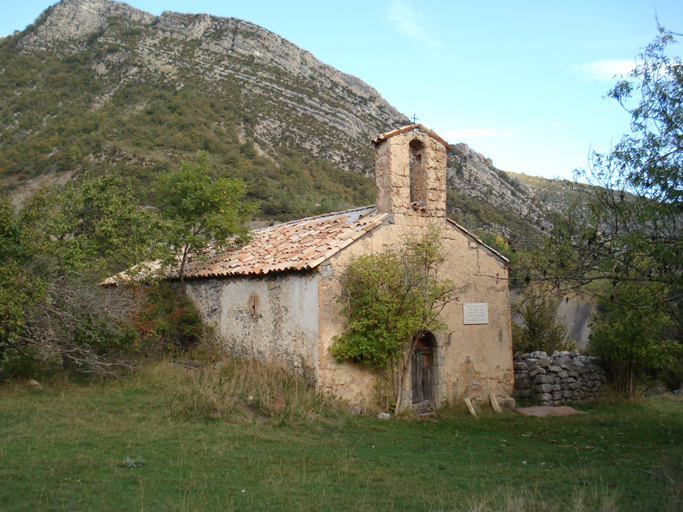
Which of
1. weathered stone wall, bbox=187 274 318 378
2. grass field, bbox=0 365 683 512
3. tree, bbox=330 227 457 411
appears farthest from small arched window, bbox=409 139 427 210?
grass field, bbox=0 365 683 512

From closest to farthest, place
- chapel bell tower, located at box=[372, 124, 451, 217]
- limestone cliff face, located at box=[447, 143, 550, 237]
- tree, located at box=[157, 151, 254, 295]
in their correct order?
chapel bell tower, located at box=[372, 124, 451, 217] < tree, located at box=[157, 151, 254, 295] < limestone cliff face, located at box=[447, 143, 550, 237]

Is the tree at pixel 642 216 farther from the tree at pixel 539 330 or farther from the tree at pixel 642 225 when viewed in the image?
the tree at pixel 539 330

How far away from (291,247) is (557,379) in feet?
23.7

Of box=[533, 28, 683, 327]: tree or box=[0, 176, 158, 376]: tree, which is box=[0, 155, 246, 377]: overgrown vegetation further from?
box=[533, 28, 683, 327]: tree

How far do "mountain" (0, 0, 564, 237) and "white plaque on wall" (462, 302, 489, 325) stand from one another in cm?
1122

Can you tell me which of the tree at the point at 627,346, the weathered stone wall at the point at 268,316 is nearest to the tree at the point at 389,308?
the weathered stone wall at the point at 268,316

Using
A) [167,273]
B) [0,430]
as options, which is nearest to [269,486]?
[0,430]

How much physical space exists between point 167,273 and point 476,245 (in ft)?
29.6

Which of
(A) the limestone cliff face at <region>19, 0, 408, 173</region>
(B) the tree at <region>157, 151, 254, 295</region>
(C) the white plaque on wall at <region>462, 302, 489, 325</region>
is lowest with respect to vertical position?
(C) the white plaque on wall at <region>462, 302, 489, 325</region>

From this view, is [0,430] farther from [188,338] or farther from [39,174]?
[39,174]

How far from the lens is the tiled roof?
10.0 metres

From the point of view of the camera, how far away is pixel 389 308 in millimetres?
9516

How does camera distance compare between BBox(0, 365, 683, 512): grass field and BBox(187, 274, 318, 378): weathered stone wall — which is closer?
BBox(0, 365, 683, 512): grass field

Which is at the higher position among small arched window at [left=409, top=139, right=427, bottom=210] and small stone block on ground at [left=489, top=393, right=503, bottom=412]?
small arched window at [left=409, top=139, right=427, bottom=210]
